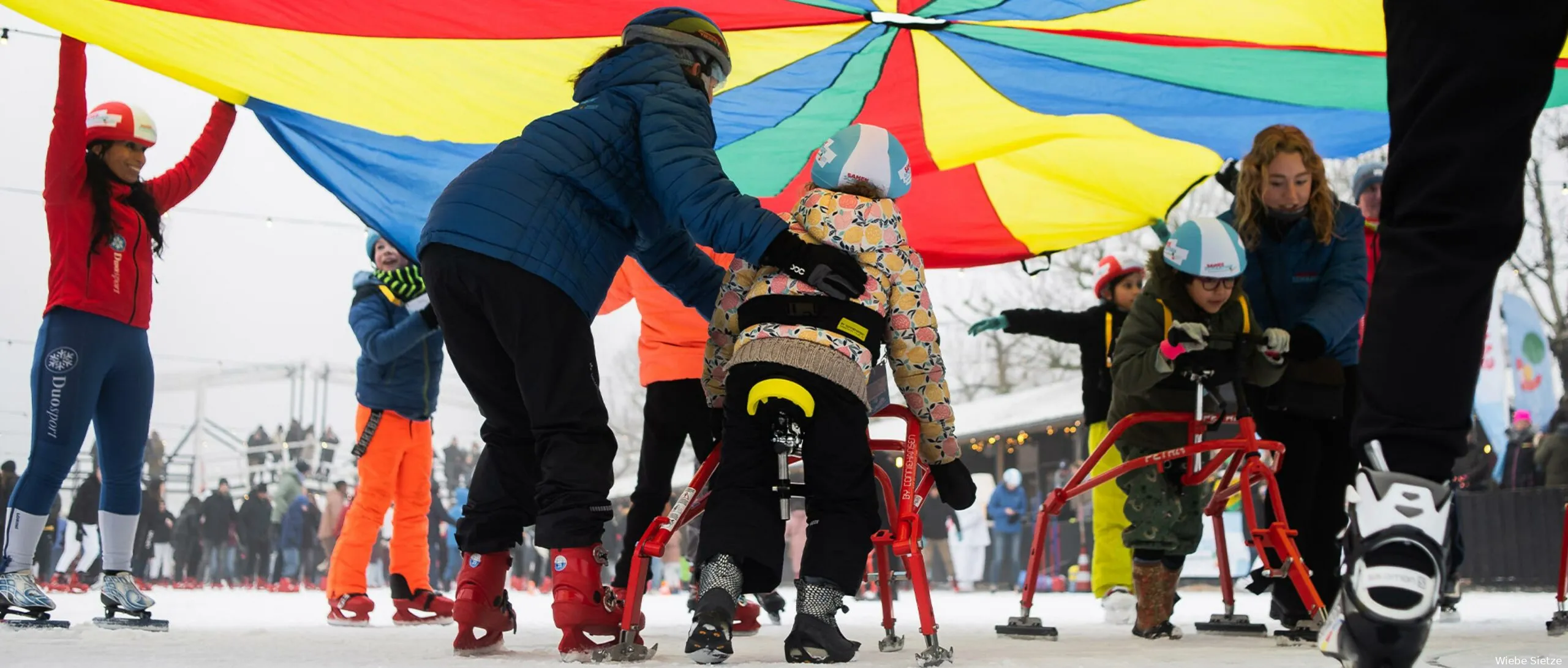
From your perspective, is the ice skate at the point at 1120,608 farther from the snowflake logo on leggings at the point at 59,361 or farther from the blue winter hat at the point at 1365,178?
the snowflake logo on leggings at the point at 59,361

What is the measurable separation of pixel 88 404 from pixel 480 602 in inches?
76.9

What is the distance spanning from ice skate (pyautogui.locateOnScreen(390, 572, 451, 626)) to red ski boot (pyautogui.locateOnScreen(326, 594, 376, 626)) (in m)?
0.10

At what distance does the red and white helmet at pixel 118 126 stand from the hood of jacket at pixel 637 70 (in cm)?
208

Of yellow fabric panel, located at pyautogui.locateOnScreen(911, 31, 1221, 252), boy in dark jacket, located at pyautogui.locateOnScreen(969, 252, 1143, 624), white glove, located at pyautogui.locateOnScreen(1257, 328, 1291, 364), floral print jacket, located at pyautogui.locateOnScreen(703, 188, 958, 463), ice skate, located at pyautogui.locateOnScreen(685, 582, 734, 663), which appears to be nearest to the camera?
ice skate, located at pyautogui.locateOnScreen(685, 582, 734, 663)

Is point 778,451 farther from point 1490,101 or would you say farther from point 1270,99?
point 1270,99

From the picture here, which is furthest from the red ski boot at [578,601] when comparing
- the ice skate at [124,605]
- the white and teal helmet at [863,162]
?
the ice skate at [124,605]

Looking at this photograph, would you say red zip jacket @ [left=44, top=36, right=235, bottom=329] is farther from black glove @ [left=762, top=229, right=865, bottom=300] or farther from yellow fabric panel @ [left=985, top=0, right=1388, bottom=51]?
yellow fabric panel @ [left=985, top=0, right=1388, bottom=51]

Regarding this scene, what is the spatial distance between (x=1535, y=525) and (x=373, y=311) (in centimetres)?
899

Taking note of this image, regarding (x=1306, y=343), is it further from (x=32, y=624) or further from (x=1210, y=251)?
(x=32, y=624)

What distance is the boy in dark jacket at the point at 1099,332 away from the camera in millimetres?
5332

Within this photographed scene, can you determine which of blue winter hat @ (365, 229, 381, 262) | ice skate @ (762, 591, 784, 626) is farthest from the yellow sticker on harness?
blue winter hat @ (365, 229, 381, 262)

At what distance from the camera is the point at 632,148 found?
9.79 feet

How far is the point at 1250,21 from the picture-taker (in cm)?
435

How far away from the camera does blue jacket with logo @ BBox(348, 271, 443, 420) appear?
16.8ft
